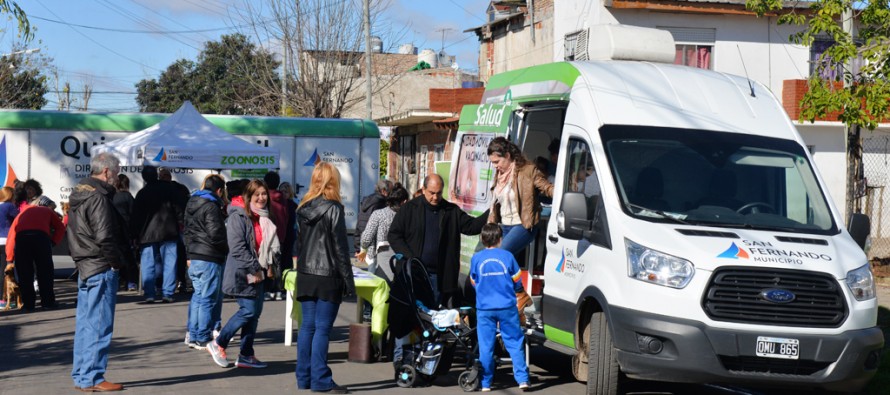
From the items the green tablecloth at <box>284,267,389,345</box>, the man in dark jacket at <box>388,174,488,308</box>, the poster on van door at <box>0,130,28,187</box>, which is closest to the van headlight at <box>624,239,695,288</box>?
the man in dark jacket at <box>388,174,488,308</box>

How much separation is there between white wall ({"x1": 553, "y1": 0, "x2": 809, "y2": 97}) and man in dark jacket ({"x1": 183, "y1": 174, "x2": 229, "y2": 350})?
17999mm

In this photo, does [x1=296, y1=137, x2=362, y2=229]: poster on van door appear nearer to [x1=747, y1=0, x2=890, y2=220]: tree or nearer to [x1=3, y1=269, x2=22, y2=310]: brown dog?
[x1=3, y1=269, x2=22, y2=310]: brown dog

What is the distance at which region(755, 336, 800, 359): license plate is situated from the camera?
7.61m

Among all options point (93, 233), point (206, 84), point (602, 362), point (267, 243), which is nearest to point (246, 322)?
point (267, 243)

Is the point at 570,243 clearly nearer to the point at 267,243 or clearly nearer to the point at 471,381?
the point at 471,381

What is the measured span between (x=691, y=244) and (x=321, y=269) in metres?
2.93

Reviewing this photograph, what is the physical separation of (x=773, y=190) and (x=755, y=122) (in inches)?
29.0

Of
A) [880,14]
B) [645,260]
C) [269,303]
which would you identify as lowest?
[269,303]

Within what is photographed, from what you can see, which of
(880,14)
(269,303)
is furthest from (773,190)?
(269,303)

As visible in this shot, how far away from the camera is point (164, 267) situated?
15.8m

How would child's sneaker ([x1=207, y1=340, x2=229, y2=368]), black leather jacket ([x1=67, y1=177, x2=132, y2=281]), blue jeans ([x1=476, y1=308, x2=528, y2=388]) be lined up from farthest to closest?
child's sneaker ([x1=207, y1=340, x2=229, y2=368]) < blue jeans ([x1=476, y1=308, x2=528, y2=388]) < black leather jacket ([x1=67, y1=177, x2=132, y2=281])

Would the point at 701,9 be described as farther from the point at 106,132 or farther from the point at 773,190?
the point at 773,190

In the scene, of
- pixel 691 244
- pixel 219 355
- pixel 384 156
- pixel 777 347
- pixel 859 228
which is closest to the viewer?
pixel 777 347

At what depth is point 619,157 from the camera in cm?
889
